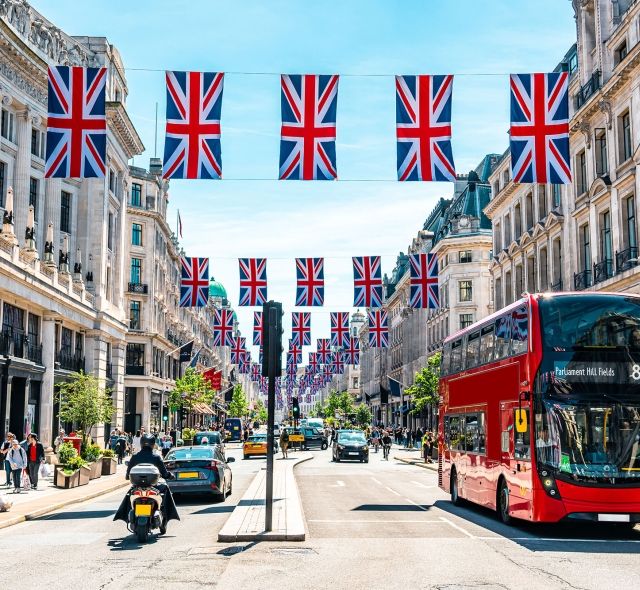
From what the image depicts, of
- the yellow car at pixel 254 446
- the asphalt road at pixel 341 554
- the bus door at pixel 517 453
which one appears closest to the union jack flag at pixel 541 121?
the bus door at pixel 517 453

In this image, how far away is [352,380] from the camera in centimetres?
19300

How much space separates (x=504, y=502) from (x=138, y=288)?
196 feet

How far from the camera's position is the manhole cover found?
13.3m

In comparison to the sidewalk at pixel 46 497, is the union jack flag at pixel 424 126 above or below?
above

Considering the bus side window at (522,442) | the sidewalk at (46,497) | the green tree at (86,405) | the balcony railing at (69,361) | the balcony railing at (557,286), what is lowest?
the sidewalk at (46,497)

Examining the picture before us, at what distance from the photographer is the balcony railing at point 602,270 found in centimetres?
3741

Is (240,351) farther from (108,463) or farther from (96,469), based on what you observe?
(96,469)

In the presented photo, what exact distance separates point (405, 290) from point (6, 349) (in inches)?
2879

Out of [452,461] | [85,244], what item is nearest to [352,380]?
[85,244]

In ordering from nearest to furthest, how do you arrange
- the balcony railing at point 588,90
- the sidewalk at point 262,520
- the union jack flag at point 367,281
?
the sidewalk at point 262,520 → the balcony railing at point 588,90 → the union jack flag at point 367,281

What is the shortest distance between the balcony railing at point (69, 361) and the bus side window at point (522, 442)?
3210 cm

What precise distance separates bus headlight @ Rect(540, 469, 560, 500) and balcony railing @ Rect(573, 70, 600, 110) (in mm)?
27311

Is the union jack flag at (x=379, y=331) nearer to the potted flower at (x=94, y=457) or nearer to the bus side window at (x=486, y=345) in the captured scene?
Answer: the potted flower at (x=94, y=457)

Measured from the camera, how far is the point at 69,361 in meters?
47.1
